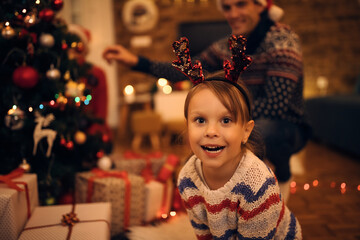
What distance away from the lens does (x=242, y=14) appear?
4.25 feet

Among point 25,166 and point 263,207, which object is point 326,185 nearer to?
point 263,207

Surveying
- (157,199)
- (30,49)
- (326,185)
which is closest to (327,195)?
(326,185)

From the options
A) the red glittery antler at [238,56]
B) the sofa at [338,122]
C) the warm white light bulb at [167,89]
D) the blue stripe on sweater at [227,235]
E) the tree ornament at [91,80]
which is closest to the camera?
the red glittery antler at [238,56]

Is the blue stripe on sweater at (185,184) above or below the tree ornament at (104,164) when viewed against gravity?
above

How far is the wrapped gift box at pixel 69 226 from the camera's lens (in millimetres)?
1079

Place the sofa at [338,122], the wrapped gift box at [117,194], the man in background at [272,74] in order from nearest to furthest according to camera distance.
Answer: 1. the man in background at [272,74]
2. the wrapped gift box at [117,194]
3. the sofa at [338,122]

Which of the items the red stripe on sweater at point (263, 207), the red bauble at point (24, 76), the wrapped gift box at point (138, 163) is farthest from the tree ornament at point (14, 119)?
the red stripe on sweater at point (263, 207)

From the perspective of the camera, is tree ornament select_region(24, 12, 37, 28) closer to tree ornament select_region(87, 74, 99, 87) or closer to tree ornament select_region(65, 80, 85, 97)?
tree ornament select_region(65, 80, 85, 97)

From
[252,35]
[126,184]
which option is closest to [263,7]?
[252,35]

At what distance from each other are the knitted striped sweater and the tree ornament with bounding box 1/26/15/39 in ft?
3.07

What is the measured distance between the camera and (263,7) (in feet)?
4.39

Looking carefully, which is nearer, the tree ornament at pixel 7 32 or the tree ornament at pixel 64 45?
the tree ornament at pixel 7 32

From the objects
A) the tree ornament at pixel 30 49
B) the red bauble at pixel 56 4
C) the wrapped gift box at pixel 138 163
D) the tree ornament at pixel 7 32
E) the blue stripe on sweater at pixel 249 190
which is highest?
the red bauble at pixel 56 4

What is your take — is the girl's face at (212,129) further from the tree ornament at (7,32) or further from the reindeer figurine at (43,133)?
the tree ornament at (7,32)
